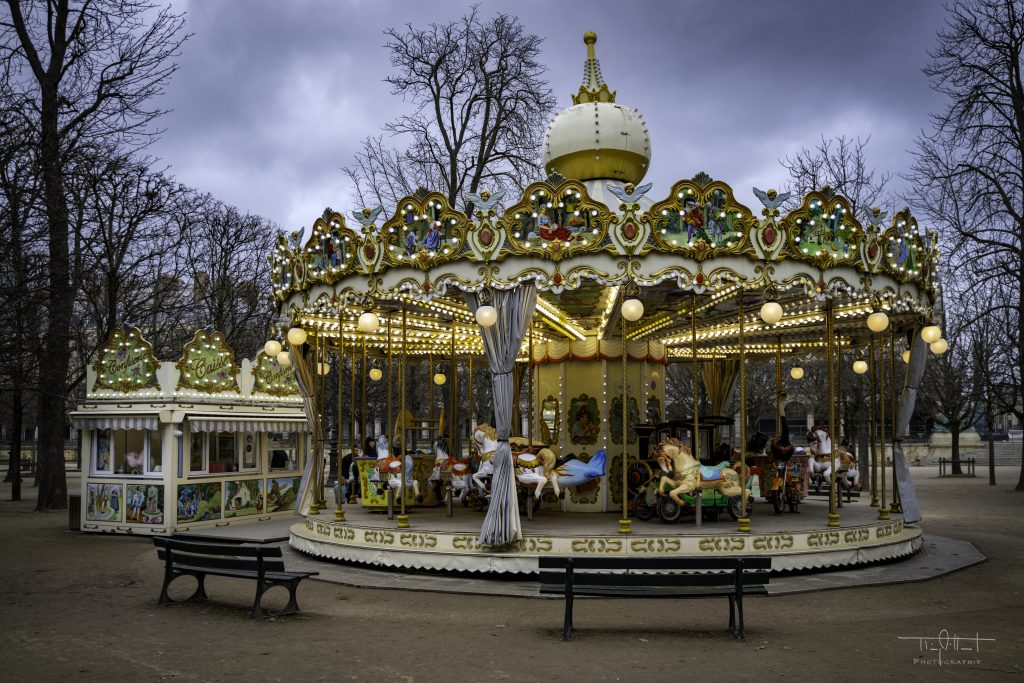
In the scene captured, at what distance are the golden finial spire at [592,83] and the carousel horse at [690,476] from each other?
20.0 feet

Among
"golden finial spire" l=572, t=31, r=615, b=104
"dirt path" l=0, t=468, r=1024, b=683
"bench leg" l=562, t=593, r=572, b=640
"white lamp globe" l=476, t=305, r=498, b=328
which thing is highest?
"golden finial spire" l=572, t=31, r=615, b=104

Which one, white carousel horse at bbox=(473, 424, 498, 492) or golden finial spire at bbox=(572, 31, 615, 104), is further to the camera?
golden finial spire at bbox=(572, 31, 615, 104)

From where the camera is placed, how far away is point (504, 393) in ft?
38.1

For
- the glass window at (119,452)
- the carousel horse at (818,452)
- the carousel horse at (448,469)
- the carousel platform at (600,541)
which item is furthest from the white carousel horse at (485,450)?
the glass window at (119,452)

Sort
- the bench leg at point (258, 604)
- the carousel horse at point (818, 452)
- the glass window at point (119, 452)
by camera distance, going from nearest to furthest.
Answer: the bench leg at point (258, 604), the carousel horse at point (818, 452), the glass window at point (119, 452)

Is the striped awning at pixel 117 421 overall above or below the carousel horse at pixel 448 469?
above

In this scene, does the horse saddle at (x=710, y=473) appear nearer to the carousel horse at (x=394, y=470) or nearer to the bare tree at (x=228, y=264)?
the carousel horse at (x=394, y=470)

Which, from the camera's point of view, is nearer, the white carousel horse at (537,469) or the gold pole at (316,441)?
the white carousel horse at (537,469)

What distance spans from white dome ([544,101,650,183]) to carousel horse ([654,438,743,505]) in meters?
4.69

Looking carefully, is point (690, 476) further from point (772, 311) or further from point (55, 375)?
point (55, 375)

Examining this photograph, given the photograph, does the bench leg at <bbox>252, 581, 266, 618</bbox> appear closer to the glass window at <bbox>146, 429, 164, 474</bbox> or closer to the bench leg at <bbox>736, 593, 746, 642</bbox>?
the bench leg at <bbox>736, 593, 746, 642</bbox>

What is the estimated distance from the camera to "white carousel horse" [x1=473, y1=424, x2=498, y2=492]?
13.3 metres

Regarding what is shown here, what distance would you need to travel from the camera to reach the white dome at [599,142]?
47.3 ft

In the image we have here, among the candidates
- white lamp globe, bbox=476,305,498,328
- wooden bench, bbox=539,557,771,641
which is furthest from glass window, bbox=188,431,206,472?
wooden bench, bbox=539,557,771,641
